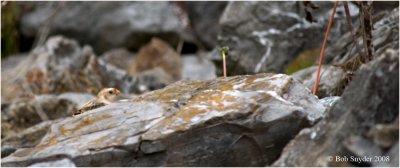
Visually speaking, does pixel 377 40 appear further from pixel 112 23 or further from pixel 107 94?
pixel 112 23

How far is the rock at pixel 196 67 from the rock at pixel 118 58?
72cm

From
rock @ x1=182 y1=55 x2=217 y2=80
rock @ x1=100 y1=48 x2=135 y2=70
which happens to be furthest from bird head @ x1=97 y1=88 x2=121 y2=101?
rock @ x1=100 y1=48 x2=135 y2=70

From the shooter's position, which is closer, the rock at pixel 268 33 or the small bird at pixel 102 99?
the small bird at pixel 102 99

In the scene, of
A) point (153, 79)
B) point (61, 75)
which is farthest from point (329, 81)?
point (153, 79)

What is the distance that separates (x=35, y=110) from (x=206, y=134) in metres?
3.41

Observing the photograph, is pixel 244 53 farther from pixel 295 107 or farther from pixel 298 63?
pixel 295 107

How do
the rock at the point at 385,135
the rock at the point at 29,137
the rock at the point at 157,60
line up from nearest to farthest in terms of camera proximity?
the rock at the point at 385,135, the rock at the point at 29,137, the rock at the point at 157,60

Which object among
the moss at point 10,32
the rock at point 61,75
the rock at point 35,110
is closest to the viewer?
the rock at point 35,110

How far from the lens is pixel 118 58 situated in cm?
945

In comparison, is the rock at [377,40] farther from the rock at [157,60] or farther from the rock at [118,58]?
the rock at [118,58]

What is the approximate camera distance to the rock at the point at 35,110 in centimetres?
604

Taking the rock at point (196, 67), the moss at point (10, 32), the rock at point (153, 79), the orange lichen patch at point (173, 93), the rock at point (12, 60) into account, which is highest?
the orange lichen patch at point (173, 93)

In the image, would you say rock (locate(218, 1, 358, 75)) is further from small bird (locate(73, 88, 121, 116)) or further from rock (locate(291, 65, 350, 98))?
small bird (locate(73, 88, 121, 116))

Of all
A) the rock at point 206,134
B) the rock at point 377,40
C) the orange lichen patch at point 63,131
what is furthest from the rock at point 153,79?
the rock at point 206,134
